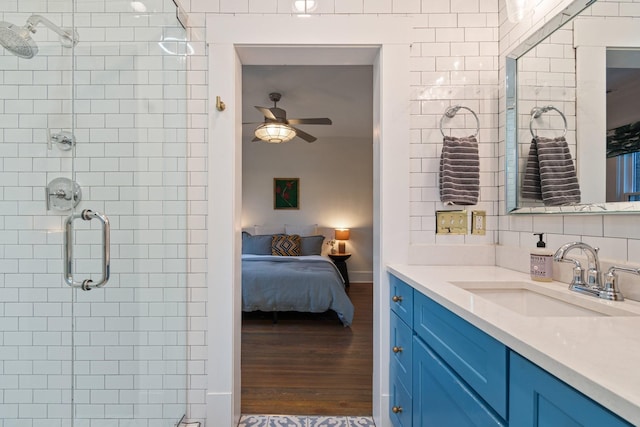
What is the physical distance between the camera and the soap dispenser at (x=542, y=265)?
1.29 metres

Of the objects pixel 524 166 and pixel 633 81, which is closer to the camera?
pixel 633 81

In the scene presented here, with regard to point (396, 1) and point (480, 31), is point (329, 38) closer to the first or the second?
point (396, 1)

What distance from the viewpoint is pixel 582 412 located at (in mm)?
536

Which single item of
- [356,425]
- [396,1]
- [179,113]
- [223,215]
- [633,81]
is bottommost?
[356,425]

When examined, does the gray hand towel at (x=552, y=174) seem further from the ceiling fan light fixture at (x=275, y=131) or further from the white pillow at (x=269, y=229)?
the white pillow at (x=269, y=229)

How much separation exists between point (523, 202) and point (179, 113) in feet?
6.01

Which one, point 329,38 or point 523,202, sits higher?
point 329,38

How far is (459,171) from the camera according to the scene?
169 centimetres

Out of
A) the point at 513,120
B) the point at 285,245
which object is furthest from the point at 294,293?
the point at 513,120

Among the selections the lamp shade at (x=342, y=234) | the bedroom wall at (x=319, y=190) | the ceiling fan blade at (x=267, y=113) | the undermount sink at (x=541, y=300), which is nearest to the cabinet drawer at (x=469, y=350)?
the undermount sink at (x=541, y=300)

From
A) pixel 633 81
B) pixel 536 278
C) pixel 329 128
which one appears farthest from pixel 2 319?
pixel 329 128

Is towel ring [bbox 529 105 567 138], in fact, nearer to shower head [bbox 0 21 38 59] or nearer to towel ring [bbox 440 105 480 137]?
towel ring [bbox 440 105 480 137]

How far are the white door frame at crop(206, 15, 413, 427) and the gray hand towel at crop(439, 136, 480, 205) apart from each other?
206 mm

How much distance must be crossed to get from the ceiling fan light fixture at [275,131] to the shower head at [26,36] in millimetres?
2146
